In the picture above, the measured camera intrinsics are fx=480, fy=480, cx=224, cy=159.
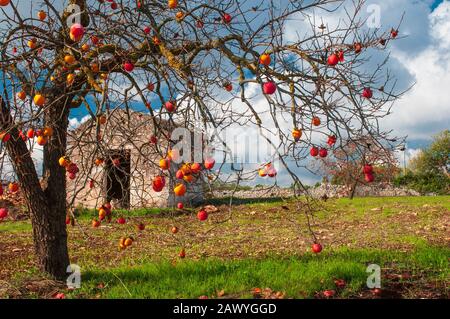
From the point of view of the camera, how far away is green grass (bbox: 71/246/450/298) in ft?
16.3

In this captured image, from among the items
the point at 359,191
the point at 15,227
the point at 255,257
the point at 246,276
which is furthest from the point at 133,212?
the point at 359,191

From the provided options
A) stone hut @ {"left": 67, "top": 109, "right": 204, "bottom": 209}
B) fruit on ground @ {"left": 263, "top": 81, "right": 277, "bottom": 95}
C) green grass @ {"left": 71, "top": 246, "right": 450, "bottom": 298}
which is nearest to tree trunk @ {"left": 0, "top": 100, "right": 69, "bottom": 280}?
stone hut @ {"left": 67, "top": 109, "right": 204, "bottom": 209}

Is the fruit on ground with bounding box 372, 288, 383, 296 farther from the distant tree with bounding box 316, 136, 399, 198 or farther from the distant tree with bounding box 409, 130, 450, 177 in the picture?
the distant tree with bounding box 409, 130, 450, 177

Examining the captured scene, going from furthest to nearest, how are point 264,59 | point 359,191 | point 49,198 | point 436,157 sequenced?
point 436,157 → point 359,191 → point 49,198 → point 264,59

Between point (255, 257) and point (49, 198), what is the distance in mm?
3311

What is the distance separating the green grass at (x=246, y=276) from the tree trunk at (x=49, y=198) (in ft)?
1.60

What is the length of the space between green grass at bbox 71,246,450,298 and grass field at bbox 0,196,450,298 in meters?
0.01

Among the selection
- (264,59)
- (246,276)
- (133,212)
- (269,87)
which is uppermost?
(264,59)

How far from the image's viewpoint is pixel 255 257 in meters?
7.62

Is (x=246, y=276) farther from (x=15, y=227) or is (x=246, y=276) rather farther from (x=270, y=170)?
(x=15, y=227)

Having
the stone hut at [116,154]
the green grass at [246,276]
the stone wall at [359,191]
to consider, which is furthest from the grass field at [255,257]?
the stone wall at [359,191]

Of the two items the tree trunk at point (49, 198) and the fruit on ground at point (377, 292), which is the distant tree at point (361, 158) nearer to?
the fruit on ground at point (377, 292)
